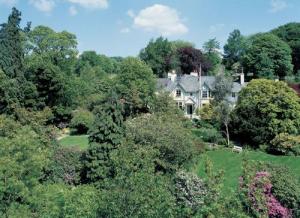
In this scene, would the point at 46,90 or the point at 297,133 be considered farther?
the point at 46,90

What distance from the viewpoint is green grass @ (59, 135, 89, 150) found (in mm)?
44344

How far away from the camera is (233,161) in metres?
37.7

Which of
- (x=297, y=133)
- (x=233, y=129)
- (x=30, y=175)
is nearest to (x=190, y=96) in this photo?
(x=233, y=129)

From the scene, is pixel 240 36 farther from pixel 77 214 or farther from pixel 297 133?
pixel 77 214

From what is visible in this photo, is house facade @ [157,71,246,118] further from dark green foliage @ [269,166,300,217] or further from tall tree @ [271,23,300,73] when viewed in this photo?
dark green foliage @ [269,166,300,217]

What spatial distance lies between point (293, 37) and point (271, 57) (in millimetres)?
16809

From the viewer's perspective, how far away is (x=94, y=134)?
32.2 metres

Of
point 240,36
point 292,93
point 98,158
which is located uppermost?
point 240,36

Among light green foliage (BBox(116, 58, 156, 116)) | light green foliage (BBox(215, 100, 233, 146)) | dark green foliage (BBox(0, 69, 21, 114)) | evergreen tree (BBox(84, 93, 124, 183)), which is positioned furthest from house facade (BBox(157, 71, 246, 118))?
evergreen tree (BBox(84, 93, 124, 183))

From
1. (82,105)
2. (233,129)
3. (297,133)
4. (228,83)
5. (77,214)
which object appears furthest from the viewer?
(82,105)

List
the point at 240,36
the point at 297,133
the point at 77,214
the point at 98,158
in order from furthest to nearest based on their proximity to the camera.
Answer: the point at 240,36 < the point at 297,133 < the point at 98,158 < the point at 77,214

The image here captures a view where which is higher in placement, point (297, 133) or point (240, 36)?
point (240, 36)

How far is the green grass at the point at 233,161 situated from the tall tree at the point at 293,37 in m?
55.5

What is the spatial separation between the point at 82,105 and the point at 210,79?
59.7 ft
